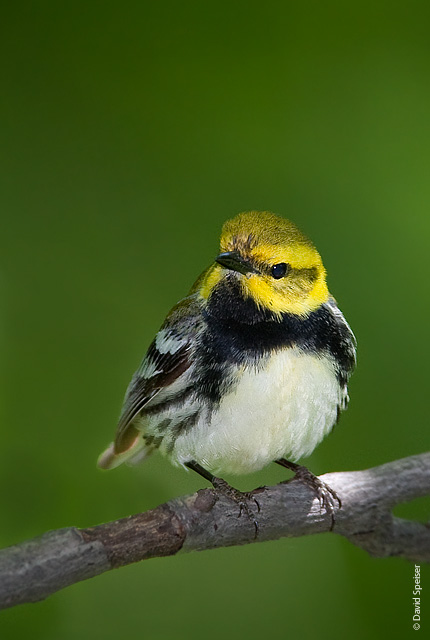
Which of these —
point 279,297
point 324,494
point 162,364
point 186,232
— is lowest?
point 324,494

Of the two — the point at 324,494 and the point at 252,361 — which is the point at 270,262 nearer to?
the point at 252,361

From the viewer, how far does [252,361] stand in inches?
74.8

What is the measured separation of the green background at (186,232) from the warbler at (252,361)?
12.2 inches

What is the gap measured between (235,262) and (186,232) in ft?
2.41

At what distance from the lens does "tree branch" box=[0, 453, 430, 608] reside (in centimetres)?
150

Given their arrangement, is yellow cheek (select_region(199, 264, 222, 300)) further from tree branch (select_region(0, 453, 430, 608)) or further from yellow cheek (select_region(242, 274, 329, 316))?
tree branch (select_region(0, 453, 430, 608))

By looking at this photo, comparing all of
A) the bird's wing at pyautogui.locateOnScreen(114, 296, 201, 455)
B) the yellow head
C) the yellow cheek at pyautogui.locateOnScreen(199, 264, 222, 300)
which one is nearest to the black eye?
the yellow head

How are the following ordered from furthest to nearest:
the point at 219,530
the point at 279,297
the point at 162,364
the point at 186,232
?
the point at 186,232, the point at 162,364, the point at 279,297, the point at 219,530

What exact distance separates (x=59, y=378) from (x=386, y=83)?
1316 mm

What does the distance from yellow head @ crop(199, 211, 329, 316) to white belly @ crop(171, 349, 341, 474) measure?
0.42 feet

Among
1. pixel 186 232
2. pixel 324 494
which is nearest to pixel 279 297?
pixel 324 494

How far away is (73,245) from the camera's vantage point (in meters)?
2.54

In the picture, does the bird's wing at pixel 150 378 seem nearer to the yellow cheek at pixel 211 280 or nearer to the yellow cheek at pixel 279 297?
the yellow cheek at pixel 211 280

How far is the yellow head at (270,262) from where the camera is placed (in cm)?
183
